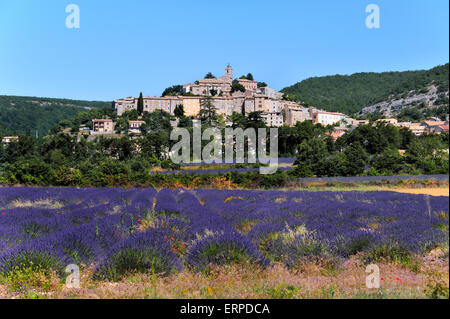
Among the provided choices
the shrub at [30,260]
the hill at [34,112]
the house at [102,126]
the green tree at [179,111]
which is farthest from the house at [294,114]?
the shrub at [30,260]

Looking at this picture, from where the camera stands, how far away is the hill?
49.8 m

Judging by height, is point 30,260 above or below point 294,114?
below

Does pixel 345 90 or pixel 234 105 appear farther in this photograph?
pixel 345 90

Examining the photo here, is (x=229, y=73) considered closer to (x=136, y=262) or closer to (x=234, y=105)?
(x=234, y=105)

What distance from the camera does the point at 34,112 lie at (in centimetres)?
8150

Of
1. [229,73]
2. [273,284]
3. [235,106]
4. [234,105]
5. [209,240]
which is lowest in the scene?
[273,284]

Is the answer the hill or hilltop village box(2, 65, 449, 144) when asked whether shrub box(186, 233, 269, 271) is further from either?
hilltop village box(2, 65, 449, 144)

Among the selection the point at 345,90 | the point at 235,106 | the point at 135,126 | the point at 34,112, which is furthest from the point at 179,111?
the point at 345,90

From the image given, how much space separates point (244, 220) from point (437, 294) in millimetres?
3572

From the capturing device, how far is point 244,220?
5570 mm

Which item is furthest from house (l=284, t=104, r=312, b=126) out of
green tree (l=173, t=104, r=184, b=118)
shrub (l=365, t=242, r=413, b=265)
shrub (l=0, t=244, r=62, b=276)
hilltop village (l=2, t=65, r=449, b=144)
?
shrub (l=0, t=244, r=62, b=276)

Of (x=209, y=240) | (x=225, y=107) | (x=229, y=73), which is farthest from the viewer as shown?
(x=229, y=73)
